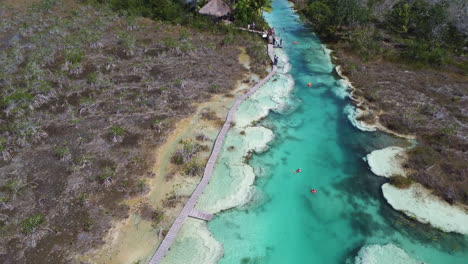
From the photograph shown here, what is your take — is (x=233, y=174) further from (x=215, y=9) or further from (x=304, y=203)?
(x=215, y=9)

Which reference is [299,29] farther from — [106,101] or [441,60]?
[106,101]

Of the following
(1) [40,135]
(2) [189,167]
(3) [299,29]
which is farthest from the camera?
(3) [299,29]

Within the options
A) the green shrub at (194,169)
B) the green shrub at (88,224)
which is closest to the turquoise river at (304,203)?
the green shrub at (194,169)

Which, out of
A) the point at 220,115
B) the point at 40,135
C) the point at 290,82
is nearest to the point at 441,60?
the point at 290,82

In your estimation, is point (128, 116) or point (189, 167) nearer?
point (189, 167)

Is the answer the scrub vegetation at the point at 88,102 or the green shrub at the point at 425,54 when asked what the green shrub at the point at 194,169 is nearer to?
the scrub vegetation at the point at 88,102

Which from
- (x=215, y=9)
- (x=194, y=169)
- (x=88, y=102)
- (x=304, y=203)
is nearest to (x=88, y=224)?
(x=194, y=169)
